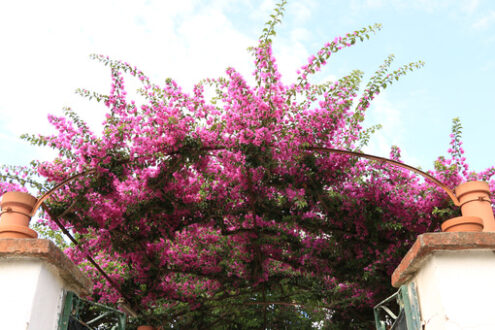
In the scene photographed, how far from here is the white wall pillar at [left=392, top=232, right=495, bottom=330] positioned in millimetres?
2092

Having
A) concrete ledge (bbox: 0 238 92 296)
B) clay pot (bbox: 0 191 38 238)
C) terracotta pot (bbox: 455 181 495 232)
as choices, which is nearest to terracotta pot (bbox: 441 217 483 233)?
terracotta pot (bbox: 455 181 495 232)

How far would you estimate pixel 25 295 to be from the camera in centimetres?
228

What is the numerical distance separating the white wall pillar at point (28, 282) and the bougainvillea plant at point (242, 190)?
220 centimetres

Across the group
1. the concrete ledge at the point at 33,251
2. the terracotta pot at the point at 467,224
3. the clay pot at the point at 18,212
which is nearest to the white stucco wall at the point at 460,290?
the terracotta pot at the point at 467,224

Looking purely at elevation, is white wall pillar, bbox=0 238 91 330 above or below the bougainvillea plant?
below

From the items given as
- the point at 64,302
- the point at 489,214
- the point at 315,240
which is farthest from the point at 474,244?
the point at 315,240

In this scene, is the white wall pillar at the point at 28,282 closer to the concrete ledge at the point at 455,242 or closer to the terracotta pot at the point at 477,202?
the concrete ledge at the point at 455,242

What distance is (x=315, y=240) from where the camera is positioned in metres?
6.43

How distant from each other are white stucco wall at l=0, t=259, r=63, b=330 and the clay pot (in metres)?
0.44

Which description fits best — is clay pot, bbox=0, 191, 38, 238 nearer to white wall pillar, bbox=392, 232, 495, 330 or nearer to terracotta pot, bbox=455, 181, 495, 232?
white wall pillar, bbox=392, 232, 495, 330

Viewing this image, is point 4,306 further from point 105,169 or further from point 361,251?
point 361,251

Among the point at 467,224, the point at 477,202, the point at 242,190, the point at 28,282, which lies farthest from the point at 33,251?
the point at 242,190

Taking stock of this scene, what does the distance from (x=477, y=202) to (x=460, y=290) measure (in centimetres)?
97

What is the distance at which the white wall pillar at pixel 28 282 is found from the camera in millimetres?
2242
